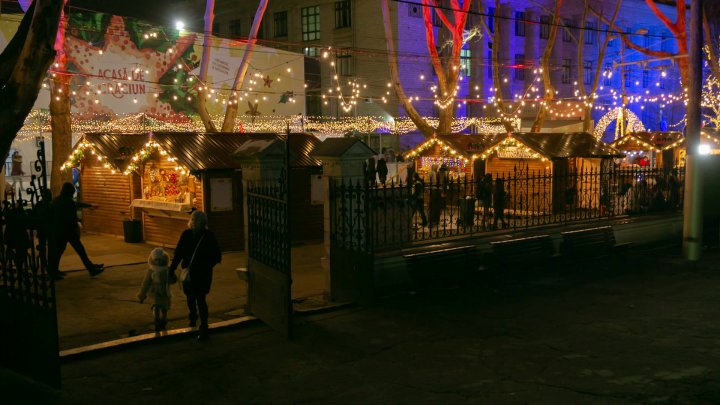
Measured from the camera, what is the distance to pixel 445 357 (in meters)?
7.15

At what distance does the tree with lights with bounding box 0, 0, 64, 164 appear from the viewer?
6.50m

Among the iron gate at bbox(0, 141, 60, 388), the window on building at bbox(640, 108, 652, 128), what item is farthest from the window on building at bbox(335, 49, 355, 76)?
the iron gate at bbox(0, 141, 60, 388)

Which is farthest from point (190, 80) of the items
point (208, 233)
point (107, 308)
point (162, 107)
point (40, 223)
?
point (40, 223)

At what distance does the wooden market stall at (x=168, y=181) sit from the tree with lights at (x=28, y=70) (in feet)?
24.9

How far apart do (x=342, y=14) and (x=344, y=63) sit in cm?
→ 316

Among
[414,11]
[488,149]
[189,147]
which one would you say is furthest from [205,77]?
[414,11]

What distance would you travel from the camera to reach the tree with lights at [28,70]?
21.3 ft

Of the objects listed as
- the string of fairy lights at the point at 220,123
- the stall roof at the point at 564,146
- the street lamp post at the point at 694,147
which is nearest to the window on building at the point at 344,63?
the string of fairy lights at the point at 220,123

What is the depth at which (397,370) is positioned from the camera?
6758 mm

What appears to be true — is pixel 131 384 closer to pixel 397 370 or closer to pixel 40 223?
pixel 40 223

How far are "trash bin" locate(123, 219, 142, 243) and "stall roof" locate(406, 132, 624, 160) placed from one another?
11022 mm

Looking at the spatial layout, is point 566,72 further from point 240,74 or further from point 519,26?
point 240,74

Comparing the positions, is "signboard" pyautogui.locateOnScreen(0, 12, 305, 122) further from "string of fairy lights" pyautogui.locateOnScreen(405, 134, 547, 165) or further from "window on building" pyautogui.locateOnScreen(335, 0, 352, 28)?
"window on building" pyautogui.locateOnScreen(335, 0, 352, 28)

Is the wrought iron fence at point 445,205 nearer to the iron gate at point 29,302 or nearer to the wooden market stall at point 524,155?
the wooden market stall at point 524,155
